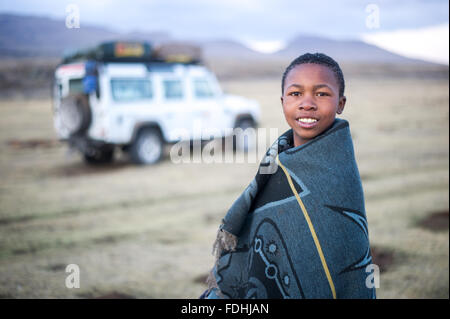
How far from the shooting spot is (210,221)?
550 cm

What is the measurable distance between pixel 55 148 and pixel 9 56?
A: 83.4 m

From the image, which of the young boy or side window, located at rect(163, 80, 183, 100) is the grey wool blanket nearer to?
the young boy

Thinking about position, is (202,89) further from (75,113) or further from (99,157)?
(75,113)

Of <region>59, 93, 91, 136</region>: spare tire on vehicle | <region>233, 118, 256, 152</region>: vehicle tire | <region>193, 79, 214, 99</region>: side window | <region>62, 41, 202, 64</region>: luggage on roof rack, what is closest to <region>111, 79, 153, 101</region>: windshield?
<region>62, 41, 202, 64</region>: luggage on roof rack

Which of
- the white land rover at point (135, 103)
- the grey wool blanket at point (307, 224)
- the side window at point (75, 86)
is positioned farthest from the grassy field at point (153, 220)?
the grey wool blanket at point (307, 224)

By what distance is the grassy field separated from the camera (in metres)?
3.69

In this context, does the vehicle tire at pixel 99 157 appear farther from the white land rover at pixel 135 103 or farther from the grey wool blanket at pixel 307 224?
the grey wool blanket at pixel 307 224

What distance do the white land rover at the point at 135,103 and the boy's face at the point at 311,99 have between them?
7.06 metres

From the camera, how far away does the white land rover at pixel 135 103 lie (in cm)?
816

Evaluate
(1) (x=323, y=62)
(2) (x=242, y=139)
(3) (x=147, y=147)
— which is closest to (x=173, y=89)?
(3) (x=147, y=147)

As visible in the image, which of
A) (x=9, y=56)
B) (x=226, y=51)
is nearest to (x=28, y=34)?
(x=9, y=56)

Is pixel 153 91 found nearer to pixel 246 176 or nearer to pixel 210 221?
pixel 246 176

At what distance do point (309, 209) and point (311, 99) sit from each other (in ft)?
1.44

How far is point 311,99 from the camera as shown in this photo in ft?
5.20
